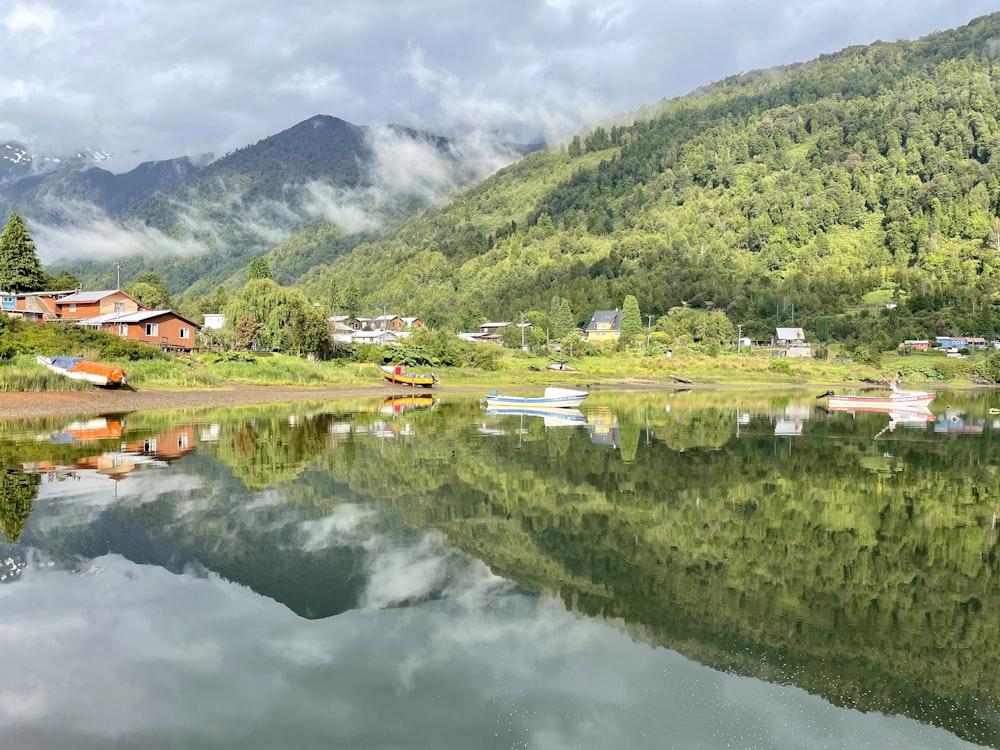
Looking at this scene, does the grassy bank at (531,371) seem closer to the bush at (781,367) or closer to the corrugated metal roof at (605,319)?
the bush at (781,367)

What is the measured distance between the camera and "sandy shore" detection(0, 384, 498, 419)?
Answer: 42.0 metres

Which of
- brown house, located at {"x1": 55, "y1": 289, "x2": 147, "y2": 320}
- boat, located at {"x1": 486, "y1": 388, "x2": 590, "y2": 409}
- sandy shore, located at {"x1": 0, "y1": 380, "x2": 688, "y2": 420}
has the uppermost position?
brown house, located at {"x1": 55, "y1": 289, "x2": 147, "y2": 320}

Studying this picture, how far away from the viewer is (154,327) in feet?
244

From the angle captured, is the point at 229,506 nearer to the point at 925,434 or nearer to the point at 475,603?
the point at 475,603

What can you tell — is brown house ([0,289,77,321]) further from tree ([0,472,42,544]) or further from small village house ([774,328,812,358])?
small village house ([774,328,812,358])

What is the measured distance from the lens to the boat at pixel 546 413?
4622 cm

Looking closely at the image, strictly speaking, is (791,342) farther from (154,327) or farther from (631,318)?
(154,327)

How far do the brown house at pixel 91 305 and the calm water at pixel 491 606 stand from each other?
62.0 metres

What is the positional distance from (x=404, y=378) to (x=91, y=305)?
35625 mm

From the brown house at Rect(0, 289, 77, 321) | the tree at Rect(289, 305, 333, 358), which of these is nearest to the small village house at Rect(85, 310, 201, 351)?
the brown house at Rect(0, 289, 77, 321)

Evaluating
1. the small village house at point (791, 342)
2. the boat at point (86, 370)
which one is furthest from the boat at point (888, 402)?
the small village house at point (791, 342)

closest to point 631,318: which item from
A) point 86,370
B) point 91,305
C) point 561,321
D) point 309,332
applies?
point 561,321

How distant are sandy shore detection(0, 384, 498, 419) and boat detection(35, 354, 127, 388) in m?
0.70

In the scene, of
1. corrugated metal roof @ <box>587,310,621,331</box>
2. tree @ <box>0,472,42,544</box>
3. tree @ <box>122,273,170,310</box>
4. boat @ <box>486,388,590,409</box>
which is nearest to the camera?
tree @ <box>0,472,42,544</box>
